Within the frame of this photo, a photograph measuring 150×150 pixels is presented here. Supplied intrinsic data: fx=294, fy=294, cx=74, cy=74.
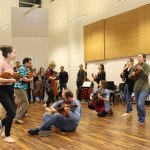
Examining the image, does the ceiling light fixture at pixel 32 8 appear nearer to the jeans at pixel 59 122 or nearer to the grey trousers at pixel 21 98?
the grey trousers at pixel 21 98

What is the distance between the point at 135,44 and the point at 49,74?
3550 millimetres

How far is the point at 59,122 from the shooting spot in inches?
191

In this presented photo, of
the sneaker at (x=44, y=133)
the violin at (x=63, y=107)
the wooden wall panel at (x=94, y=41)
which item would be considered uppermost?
the wooden wall panel at (x=94, y=41)

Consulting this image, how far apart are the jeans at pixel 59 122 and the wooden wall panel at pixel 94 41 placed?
295 inches

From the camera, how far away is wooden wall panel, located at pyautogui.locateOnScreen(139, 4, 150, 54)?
9.86m

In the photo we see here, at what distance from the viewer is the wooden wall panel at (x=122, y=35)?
10461 mm

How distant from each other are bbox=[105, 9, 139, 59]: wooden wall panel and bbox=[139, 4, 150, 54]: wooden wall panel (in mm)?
208

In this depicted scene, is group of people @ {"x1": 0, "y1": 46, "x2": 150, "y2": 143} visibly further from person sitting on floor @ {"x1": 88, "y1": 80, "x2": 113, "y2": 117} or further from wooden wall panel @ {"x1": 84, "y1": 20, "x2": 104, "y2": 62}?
wooden wall panel @ {"x1": 84, "y1": 20, "x2": 104, "y2": 62}

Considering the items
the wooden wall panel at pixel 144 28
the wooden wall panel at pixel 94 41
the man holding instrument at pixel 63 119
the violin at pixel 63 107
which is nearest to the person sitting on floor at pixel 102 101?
the man holding instrument at pixel 63 119

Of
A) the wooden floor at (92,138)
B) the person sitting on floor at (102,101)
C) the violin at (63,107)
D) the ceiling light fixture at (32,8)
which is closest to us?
the wooden floor at (92,138)

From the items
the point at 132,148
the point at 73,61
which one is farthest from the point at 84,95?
the point at 132,148

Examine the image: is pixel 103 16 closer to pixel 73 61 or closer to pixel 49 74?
pixel 73 61

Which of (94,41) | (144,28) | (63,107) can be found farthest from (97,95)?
(94,41)

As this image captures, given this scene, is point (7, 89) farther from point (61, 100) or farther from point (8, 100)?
point (61, 100)
